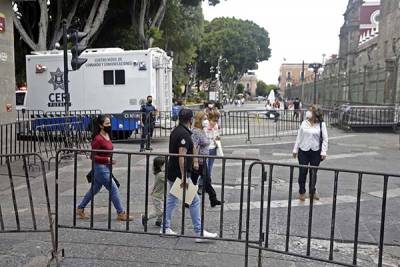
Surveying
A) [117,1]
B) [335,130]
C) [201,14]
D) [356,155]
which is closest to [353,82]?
[201,14]

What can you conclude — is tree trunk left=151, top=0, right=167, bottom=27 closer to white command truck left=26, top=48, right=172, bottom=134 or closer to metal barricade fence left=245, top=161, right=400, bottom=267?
white command truck left=26, top=48, right=172, bottom=134

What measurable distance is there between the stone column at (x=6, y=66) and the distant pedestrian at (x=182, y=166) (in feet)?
24.4

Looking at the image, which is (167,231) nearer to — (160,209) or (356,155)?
(160,209)

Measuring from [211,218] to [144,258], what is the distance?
177cm

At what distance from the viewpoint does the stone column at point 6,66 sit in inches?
448

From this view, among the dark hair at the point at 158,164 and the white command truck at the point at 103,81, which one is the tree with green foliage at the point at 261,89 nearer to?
the white command truck at the point at 103,81

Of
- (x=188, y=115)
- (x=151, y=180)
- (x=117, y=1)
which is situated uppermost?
(x=117, y=1)

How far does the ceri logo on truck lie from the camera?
16.5 m

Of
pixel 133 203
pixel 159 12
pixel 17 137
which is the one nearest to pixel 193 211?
pixel 133 203

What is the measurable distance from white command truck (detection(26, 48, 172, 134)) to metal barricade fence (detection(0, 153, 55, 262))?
6.48m

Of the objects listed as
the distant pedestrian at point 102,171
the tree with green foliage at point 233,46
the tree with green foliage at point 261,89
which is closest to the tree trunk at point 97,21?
the distant pedestrian at point 102,171

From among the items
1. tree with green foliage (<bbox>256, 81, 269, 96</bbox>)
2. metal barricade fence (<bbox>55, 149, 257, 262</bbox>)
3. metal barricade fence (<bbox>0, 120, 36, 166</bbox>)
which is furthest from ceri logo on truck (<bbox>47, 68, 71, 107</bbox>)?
tree with green foliage (<bbox>256, 81, 269, 96</bbox>)

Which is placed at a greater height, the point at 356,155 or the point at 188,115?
the point at 188,115

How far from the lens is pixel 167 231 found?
5422 mm
